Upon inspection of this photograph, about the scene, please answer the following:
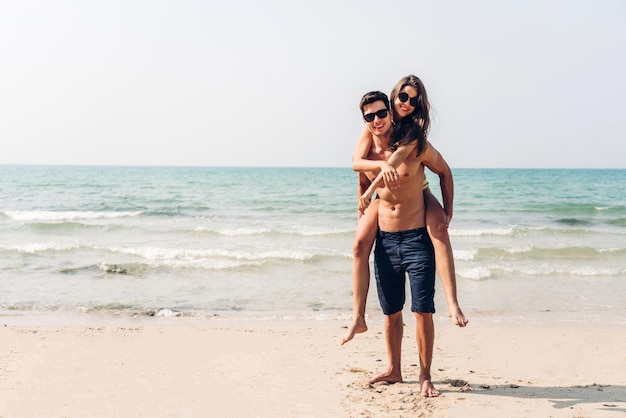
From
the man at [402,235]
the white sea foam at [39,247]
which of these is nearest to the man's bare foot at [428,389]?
the man at [402,235]

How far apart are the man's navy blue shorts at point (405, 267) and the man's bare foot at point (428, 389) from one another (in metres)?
0.61

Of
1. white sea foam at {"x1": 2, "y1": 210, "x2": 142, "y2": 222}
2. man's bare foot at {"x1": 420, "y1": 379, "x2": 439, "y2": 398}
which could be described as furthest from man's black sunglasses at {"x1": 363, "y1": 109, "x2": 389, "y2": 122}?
white sea foam at {"x1": 2, "y1": 210, "x2": 142, "y2": 222}

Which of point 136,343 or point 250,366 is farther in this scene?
point 136,343

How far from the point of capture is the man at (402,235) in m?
4.45

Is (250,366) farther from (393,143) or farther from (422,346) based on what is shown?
(393,143)

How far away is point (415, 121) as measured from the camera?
4.41 m

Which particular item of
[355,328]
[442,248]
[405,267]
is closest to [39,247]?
[355,328]

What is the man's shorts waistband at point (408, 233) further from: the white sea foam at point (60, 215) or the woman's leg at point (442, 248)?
the white sea foam at point (60, 215)

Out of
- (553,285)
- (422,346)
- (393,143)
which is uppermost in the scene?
(393,143)

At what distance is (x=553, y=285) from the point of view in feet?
33.6

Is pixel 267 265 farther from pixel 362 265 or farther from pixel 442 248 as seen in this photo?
pixel 442 248

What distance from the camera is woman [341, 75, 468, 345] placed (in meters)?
4.33

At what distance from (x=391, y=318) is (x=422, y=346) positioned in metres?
0.34

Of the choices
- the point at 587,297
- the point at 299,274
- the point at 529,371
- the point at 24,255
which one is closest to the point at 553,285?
the point at 587,297
